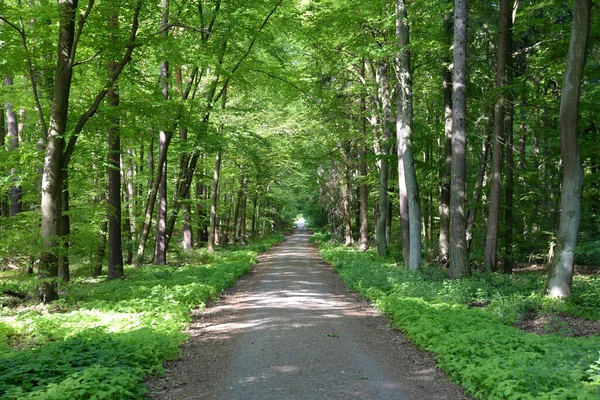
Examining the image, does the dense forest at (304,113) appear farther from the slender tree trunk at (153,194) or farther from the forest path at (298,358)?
the forest path at (298,358)

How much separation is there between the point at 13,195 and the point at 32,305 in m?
9.02

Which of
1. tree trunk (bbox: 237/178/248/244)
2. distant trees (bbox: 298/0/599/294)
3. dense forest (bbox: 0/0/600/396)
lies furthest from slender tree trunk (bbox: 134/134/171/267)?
tree trunk (bbox: 237/178/248/244)

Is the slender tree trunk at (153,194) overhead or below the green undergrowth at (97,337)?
overhead

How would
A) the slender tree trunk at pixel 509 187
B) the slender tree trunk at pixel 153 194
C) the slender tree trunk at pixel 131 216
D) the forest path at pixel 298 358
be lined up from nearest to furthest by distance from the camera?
the forest path at pixel 298 358, the slender tree trunk at pixel 509 187, the slender tree trunk at pixel 153 194, the slender tree trunk at pixel 131 216

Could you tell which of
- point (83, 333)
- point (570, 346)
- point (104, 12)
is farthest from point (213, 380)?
point (104, 12)

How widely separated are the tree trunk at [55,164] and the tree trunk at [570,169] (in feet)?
35.1

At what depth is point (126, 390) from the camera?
15.8ft

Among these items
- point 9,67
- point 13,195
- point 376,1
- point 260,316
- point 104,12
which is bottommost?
point 260,316

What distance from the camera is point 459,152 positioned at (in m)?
12.0

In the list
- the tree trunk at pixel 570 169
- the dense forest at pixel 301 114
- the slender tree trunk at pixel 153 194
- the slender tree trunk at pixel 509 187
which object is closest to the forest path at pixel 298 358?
the dense forest at pixel 301 114

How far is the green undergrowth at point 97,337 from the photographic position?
15.6ft

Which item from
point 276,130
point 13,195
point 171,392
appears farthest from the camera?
point 276,130

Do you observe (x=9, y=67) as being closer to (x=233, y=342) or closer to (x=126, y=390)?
(x=233, y=342)

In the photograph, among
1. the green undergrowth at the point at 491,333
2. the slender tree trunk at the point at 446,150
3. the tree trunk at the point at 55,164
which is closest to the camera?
the green undergrowth at the point at 491,333
